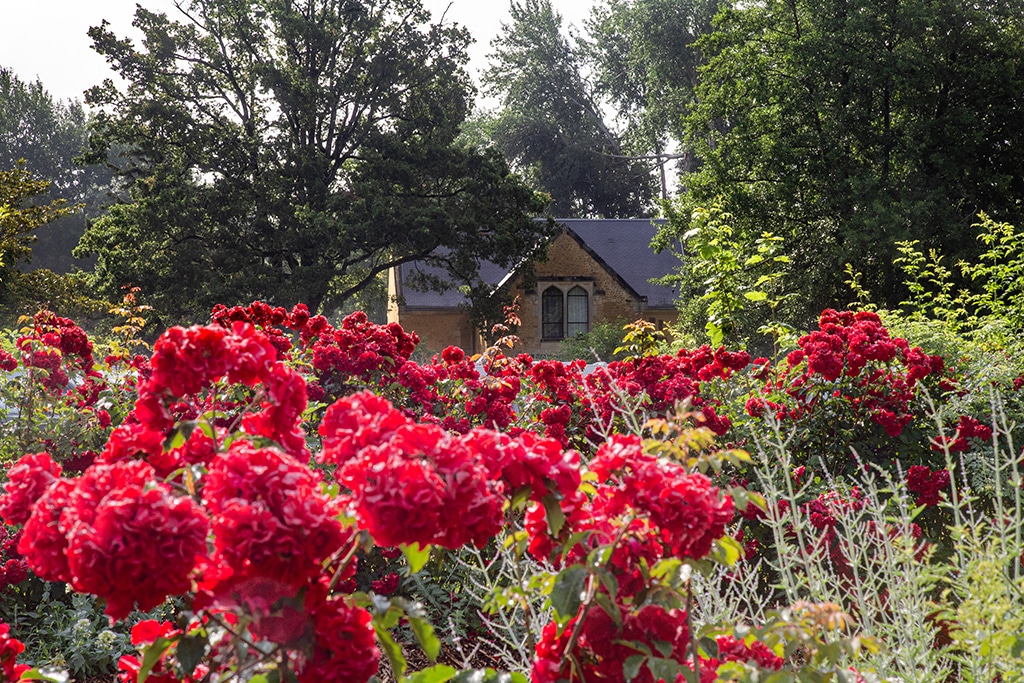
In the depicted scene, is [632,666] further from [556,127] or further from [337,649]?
[556,127]

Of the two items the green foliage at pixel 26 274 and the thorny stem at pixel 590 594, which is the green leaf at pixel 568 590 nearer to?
the thorny stem at pixel 590 594

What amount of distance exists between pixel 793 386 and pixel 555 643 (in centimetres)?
406

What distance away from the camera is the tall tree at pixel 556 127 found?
46000mm

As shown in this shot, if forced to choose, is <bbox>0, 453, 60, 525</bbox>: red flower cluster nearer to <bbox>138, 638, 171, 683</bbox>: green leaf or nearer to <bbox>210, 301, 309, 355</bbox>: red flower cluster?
<bbox>138, 638, 171, 683</bbox>: green leaf

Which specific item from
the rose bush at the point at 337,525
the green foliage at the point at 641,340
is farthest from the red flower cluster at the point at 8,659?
the green foliage at the point at 641,340

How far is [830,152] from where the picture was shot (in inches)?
801

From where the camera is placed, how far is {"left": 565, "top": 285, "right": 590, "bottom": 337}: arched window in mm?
29906

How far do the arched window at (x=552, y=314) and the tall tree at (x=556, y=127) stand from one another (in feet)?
54.4

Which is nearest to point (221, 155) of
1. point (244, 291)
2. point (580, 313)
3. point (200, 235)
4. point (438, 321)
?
point (200, 235)

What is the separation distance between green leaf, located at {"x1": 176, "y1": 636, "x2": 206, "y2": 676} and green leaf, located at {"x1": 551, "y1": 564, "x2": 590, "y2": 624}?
0.61 meters

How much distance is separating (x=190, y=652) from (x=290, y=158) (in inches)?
1029

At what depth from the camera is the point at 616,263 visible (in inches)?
1245

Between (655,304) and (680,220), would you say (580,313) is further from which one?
(680,220)

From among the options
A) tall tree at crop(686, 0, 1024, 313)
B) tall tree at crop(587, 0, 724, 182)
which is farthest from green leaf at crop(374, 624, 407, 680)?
tall tree at crop(587, 0, 724, 182)
